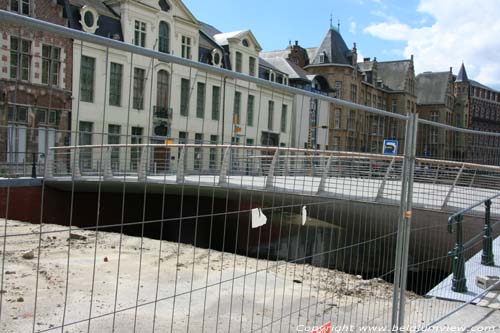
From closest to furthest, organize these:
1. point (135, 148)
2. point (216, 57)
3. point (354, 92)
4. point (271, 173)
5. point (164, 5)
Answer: point (135, 148), point (271, 173), point (164, 5), point (216, 57), point (354, 92)

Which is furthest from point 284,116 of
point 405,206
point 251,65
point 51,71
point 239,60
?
point 251,65

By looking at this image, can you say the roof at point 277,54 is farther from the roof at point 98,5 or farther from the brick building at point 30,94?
the brick building at point 30,94

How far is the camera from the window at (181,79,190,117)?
2.48 meters

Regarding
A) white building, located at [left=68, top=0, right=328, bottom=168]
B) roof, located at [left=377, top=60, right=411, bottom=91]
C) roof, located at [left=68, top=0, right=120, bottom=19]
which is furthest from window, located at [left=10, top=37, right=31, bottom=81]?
roof, located at [left=377, top=60, right=411, bottom=91]

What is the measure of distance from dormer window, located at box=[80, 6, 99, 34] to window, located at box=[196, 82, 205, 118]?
70.2 feet

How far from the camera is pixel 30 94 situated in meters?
2.49

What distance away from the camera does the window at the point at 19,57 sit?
177 cm

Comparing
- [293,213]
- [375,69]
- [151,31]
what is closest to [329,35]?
[375,69]

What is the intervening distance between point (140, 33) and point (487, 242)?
73.7 feet

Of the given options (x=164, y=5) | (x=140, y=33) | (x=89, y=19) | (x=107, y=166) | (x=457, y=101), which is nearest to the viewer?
(x=107, y=166)

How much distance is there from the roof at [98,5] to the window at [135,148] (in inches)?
833

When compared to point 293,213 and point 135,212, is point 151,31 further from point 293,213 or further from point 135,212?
point 293,213

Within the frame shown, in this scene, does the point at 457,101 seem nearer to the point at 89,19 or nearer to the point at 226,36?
the point at 226,36

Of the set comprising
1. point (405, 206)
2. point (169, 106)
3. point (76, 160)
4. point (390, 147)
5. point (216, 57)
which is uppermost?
point (216, 57)
